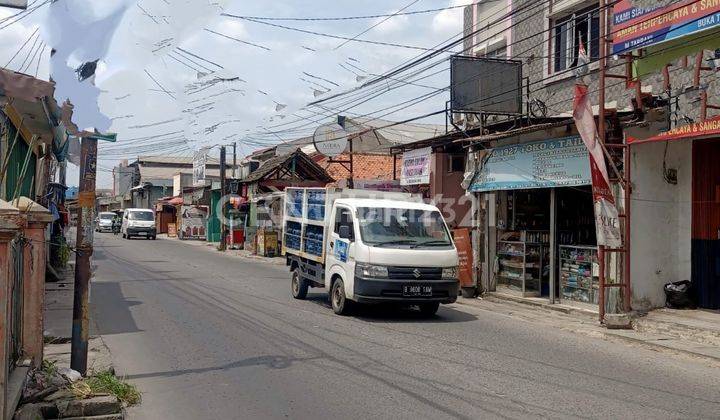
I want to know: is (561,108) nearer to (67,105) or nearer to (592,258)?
(592,258)

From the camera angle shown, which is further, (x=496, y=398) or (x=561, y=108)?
(x=561, y=108)

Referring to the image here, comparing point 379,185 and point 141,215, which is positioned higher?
point 379,185

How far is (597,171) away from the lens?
1166cm

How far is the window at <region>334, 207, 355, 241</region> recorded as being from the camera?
12.2 metres

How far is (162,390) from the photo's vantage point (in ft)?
23.0

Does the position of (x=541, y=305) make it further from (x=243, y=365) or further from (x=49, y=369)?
(x=49, y=369)

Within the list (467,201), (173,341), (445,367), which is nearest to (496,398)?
(445,367)

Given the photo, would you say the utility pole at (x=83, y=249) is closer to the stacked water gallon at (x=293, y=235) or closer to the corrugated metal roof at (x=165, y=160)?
the stacked water gallon at (x=293, y=235)

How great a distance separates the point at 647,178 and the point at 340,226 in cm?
587

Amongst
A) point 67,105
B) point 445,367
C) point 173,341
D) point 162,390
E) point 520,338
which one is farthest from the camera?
point 520,338

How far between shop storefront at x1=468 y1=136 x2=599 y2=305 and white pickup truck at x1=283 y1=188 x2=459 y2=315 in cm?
290

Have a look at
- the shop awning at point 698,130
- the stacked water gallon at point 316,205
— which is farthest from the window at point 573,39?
the stacked water gallon at point 316,205

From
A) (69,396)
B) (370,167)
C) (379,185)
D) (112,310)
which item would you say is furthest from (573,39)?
(370,167)

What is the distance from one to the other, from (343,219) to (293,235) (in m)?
2.90
